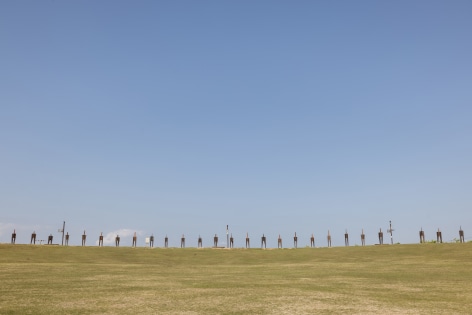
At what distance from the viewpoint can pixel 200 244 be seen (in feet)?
328

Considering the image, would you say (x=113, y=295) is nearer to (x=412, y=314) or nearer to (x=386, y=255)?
(x=412, y=314)

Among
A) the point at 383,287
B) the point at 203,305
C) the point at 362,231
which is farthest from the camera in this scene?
the point at 362,231

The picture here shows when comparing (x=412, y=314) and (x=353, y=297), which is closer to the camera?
(x=412, y=314)

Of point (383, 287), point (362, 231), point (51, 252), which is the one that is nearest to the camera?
point (383, 287)

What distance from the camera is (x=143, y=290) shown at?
57.9 feet

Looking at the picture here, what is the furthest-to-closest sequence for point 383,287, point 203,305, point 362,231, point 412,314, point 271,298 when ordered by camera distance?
point 362,231, point 383,287, point 271,298, point 203,305, point 412,314

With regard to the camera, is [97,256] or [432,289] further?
[97,256]

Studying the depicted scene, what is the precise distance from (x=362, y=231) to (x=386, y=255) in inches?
1613

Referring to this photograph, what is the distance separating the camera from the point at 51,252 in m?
56.2

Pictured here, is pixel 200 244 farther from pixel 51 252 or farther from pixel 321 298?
pixel 321 298

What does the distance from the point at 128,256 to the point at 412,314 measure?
51.2 meters

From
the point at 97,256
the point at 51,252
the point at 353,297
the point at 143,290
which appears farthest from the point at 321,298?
the point at 51,252

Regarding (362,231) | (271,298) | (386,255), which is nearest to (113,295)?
(271,298)

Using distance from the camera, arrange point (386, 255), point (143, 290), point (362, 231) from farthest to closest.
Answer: point (362, 231), point (386, 255), point (143, 290)
